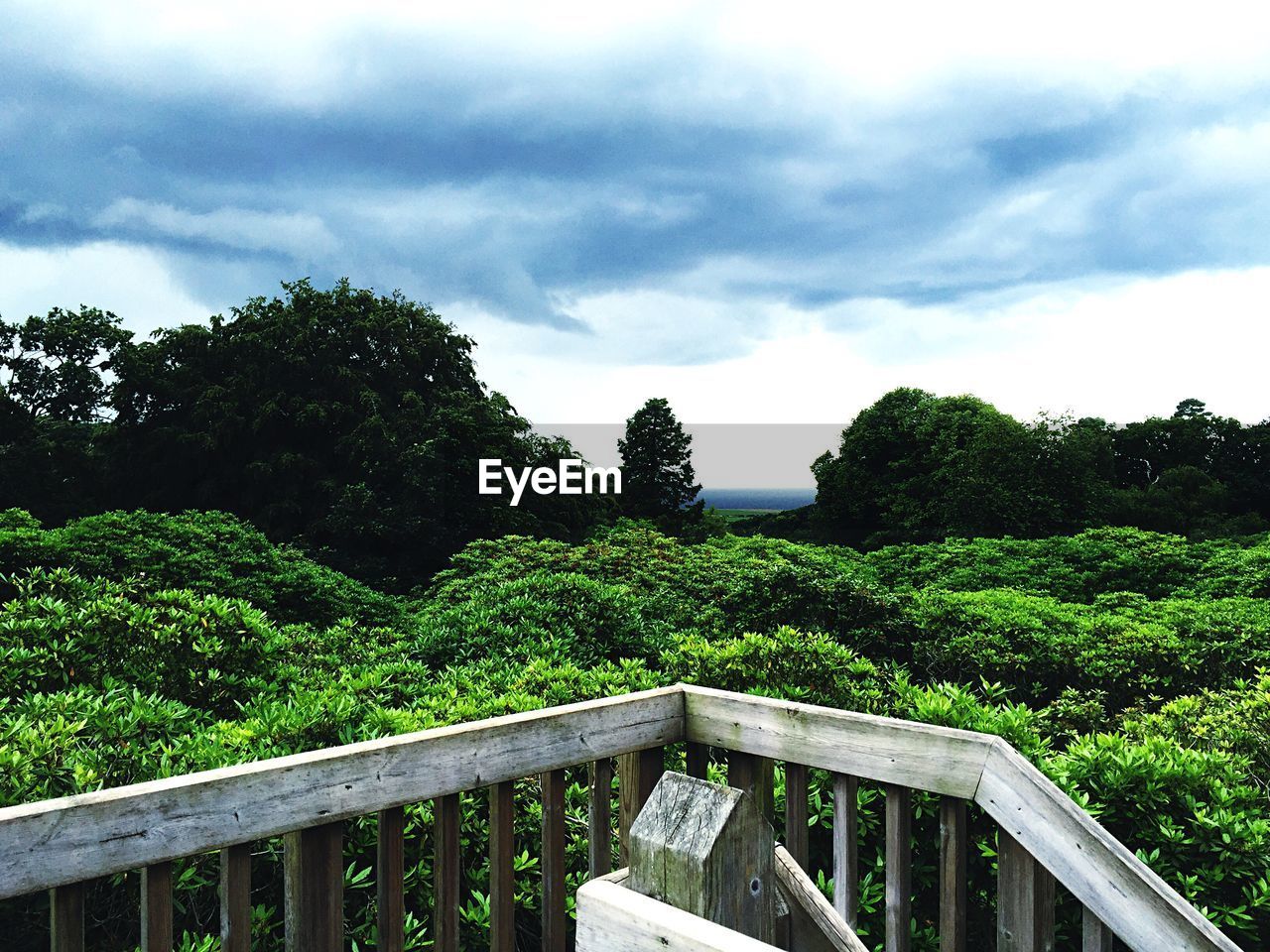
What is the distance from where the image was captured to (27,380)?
1950cm

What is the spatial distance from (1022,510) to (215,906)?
1893 cm

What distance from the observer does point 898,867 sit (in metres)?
1.97

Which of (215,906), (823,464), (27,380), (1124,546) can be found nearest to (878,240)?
(1124,546)

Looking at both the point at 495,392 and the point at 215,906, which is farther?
the point at 495,392

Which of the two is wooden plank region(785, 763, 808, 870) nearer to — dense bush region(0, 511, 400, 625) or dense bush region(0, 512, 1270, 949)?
dense bush region(0, 512, 1270, 949)

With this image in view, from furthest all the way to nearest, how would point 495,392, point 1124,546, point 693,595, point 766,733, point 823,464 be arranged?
point 823,464 → point 495,392 → point 1124,546 → point 693,595 → point 766,733

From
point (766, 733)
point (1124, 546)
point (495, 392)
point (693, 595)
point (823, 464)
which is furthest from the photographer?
point (823, 464)

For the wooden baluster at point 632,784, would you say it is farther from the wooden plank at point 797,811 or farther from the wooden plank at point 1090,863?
the wooden plank at point 1090,863

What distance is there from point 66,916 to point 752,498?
30202mm

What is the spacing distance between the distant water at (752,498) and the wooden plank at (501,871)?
2127cm

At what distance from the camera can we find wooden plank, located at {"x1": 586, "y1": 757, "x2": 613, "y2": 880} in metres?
2.02

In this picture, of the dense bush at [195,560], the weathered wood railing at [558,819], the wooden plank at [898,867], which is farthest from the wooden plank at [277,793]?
the dense bush at [195,560]

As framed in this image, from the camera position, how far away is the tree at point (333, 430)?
1495 cm

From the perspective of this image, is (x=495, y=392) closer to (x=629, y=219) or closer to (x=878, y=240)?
(x=629, y=219)
